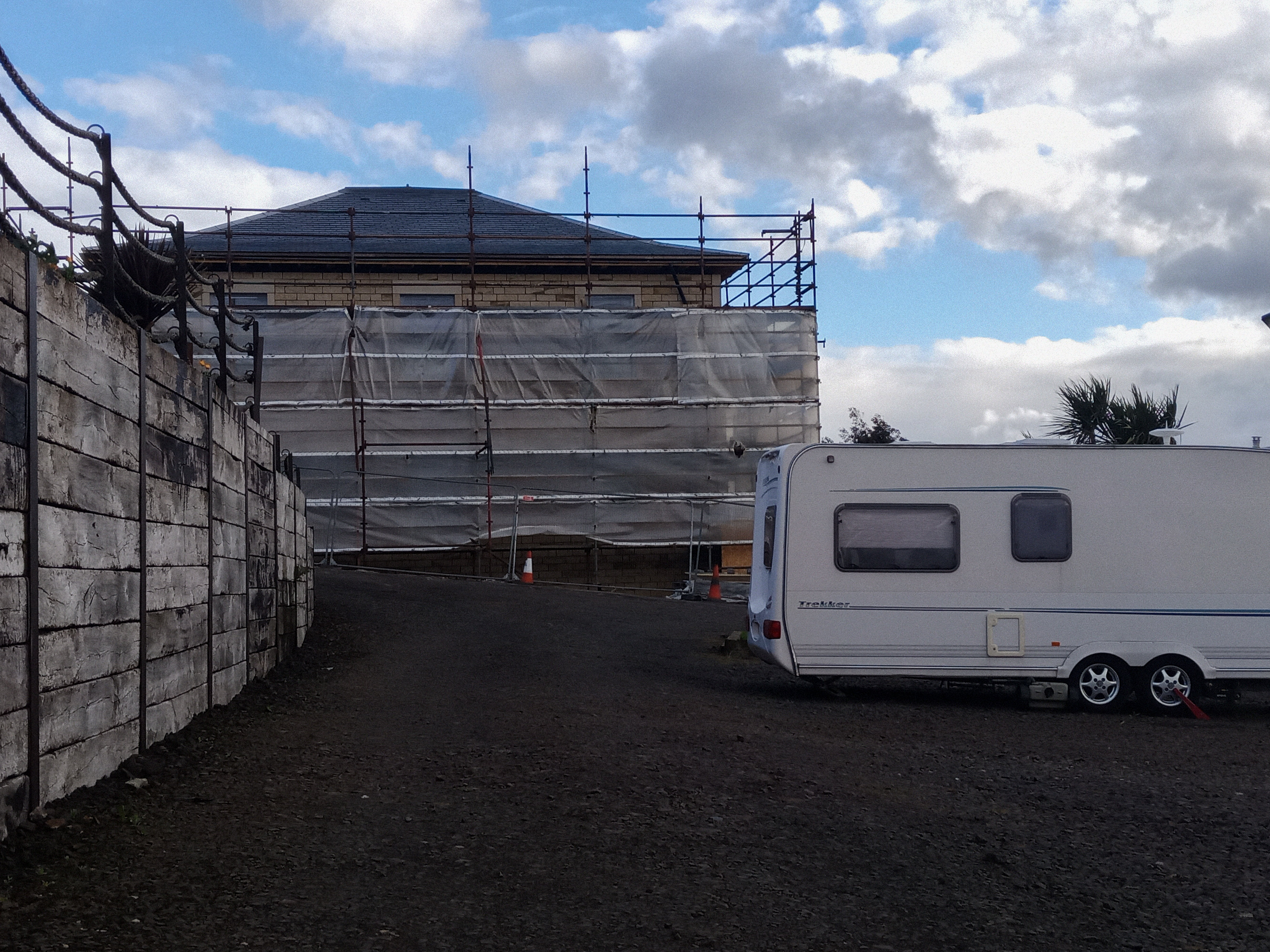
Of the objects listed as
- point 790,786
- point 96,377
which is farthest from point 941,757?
point 96,377

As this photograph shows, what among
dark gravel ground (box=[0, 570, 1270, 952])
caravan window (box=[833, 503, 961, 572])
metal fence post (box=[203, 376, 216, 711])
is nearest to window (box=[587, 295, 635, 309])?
caravan window (box=[833, 503, 961, 572])

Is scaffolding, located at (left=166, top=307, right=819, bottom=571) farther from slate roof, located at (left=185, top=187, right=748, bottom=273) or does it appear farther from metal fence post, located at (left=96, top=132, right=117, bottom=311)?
metal fence post, located at (left=96, top=132, right=117, bottom=311)

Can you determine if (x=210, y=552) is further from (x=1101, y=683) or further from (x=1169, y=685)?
(x=1169, y=685)

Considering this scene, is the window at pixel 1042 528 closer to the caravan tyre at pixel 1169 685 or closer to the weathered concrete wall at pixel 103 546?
the caravan tyre at pixel 1169 685

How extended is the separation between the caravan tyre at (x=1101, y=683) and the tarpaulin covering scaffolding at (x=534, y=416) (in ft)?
47.2

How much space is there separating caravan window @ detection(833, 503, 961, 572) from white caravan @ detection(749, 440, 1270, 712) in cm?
1

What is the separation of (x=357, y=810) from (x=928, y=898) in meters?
2.86

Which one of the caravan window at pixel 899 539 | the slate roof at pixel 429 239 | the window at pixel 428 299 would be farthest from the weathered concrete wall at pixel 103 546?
the window at pixel 428 299

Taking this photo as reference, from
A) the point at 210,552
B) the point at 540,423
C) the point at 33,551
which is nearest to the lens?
the point at 33,551

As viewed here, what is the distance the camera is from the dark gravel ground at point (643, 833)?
4.58 meters

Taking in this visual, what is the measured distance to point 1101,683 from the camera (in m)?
11.7

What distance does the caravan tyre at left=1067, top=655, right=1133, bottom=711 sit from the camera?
460 inches

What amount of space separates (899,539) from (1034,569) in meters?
1.28

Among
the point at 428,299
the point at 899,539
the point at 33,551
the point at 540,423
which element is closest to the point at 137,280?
the point at 33,551
